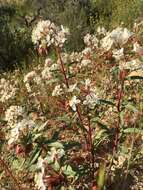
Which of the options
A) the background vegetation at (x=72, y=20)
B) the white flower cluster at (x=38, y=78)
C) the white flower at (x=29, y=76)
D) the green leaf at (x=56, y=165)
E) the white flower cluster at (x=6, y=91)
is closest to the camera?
the green leaf at (x=56, y=165)

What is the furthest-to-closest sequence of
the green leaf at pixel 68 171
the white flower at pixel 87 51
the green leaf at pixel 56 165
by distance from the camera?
the white flower at pixel 87 51 → the green leaf at pixel 68 171 → the green leaf at pixel 56 165

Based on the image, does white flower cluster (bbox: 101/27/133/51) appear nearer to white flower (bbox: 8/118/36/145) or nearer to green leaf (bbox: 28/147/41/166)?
white flower (bbox: 8/118/36/145)

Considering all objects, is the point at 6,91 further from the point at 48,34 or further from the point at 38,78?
the point at 48,34

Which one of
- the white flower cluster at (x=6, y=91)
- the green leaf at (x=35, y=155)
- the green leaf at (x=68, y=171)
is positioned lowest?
the green leaf at (x=68, y=171)

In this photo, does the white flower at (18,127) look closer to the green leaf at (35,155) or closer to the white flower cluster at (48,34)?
the green leaf at (35,155)

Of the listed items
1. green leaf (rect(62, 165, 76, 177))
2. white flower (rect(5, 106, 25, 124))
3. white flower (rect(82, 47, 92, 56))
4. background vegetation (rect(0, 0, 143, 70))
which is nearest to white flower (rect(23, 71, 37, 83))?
white flower (rect(82, 47, 92, 56))

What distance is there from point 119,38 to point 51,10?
21.5 feet

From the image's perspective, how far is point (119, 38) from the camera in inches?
126

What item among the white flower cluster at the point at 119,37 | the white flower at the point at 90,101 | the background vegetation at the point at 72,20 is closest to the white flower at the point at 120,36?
the white flower cluster at the point at 119,37

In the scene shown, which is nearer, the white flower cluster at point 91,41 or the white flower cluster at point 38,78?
A: the white flower cluster at point 38,78

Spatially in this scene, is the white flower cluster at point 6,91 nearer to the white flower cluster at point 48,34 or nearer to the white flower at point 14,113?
the white flower cluster at point 48,34

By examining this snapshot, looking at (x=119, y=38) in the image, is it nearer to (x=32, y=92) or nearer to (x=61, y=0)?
(x=32, y=92)

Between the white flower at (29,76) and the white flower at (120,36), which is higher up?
the white flower at (29,76)

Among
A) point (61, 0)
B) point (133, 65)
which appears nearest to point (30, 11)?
point (61, 0)
